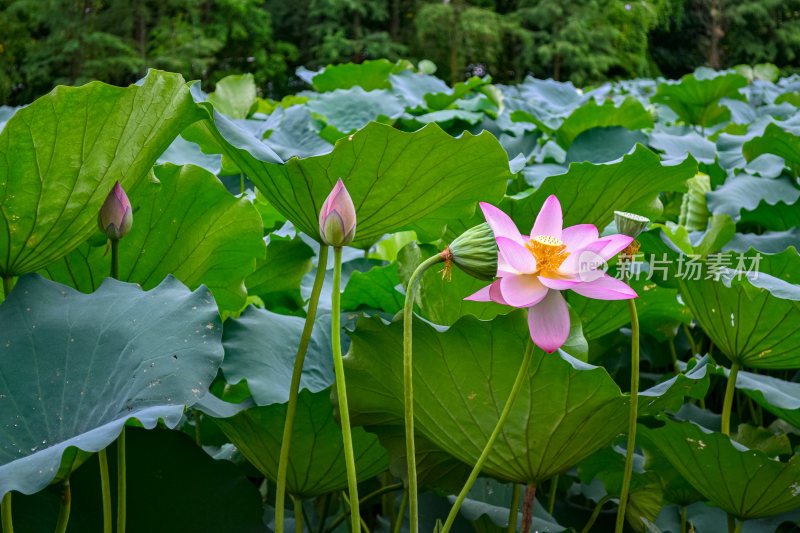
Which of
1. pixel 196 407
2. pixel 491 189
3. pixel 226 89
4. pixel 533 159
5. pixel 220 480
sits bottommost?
pixel 226 89

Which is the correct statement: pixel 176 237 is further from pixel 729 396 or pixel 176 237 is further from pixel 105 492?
pixel 729 396

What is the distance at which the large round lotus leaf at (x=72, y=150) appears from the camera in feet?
2.25

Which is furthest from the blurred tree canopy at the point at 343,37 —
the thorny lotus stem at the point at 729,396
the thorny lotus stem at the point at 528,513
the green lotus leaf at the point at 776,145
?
the thorny lotus stem at the point at 528,513

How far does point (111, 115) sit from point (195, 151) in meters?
0.59

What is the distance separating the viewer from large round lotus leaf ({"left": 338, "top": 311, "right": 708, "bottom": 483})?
0.68 m

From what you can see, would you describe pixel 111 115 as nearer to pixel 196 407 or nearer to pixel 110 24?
pixel 196 407

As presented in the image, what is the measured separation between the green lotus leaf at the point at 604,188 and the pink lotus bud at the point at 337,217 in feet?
1.27

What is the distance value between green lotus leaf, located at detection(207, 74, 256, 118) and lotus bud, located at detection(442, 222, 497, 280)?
2009 mm

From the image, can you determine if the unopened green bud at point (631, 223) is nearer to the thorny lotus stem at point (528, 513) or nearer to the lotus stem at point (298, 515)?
the thorny lotus stem at point (528, 513)

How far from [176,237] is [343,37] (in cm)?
1131

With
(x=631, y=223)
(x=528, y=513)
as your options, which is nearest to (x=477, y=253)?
(x=631, y=223)

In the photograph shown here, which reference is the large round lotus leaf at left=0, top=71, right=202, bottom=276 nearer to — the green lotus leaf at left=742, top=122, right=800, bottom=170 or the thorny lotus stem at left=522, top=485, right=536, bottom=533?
the thorny lotus stem at left=522, top=485, right=536, bottom=533

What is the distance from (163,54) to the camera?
948 cm

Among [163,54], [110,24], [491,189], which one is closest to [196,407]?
[491,189]
